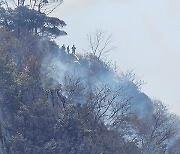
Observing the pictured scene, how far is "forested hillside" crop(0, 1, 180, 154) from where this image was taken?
30.9 meters

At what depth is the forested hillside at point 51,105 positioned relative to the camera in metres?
30.9

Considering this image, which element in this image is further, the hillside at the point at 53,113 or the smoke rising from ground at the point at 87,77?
the smoke rising from ground at the point at 87,77

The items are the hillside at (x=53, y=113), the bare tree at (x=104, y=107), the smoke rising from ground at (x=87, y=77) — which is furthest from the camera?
the smoke rising from ground at (x=87, y=77)

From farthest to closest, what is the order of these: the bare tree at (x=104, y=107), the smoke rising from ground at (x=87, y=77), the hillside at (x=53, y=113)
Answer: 1. the smoke rising from ground at (x=87, y=77)
2. the bare tree at (x=104, y=107)
3. the hillside at (x=53, y=113)

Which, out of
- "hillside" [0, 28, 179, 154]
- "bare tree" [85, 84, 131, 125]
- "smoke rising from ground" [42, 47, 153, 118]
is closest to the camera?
"hillside" [0, 28, 179, 154]

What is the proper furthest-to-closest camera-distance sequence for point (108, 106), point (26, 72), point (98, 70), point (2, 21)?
1. point (98, 70)
2. point (2, 21)
3. point (108, 106)
4. point (26, 72)

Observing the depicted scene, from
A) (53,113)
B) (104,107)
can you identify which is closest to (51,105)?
(53,113)

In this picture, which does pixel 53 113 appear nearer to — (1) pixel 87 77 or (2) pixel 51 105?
(2) pixel 51 105

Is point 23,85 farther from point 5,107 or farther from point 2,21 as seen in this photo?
point 2,21

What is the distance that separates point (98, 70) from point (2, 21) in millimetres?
12781

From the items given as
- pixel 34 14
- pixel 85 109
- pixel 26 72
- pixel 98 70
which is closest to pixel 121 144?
pixel 85 109

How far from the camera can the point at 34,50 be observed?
40.3 meters

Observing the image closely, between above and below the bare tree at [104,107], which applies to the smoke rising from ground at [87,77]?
above

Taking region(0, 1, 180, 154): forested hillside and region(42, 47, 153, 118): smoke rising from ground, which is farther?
region(42, 47, 153, 118): smoke rising from ground
